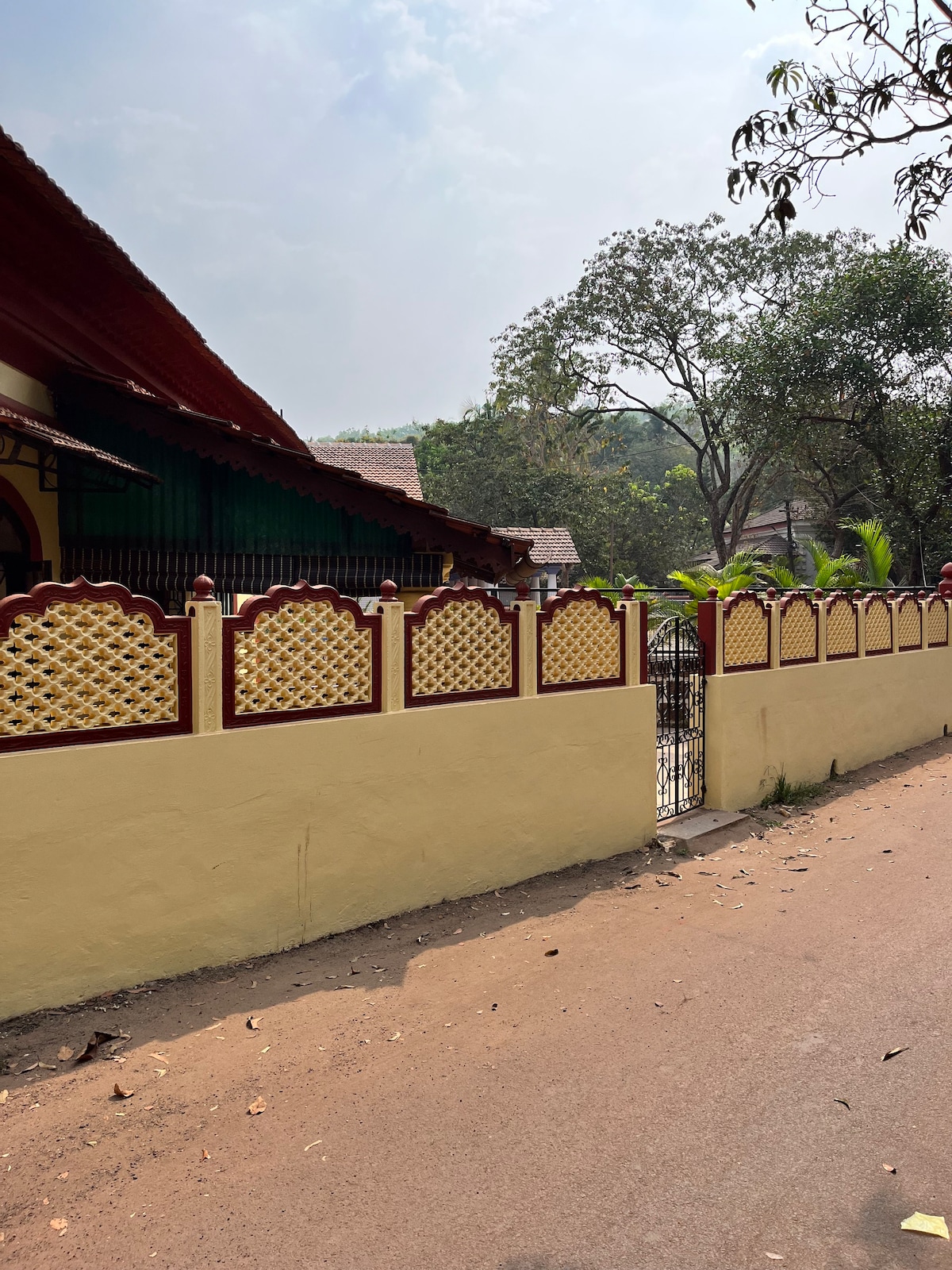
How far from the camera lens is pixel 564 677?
5.72 m

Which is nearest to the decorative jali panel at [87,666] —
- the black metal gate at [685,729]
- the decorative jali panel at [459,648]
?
the decorative jali panel at [459,648]

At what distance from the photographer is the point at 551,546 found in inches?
1034

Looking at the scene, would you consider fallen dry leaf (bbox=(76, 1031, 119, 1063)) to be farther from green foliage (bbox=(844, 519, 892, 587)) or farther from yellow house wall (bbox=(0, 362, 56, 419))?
green foliage (bbox=(844, 519, 892, 587))

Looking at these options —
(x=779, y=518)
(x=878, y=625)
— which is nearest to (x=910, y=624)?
(x=878, y=625)

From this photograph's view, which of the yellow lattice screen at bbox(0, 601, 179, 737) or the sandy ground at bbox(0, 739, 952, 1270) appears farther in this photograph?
the yellow lattice screen at bbox(0, 601, 179, 737)

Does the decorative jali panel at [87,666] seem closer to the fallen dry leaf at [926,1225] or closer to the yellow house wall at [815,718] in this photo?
the fallen dry leaf at [926,1225]

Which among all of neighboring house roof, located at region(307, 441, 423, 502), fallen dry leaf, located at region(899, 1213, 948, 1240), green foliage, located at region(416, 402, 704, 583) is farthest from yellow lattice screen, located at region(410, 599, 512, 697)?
green foliage, located at region(416, 402, 704, 583)

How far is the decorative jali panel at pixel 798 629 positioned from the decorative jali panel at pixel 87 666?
5982 millimetres

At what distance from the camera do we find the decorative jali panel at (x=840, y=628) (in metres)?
8.69

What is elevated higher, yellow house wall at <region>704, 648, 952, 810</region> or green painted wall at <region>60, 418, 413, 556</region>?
green painted wall at <region>60, 418, 413, 556</region>

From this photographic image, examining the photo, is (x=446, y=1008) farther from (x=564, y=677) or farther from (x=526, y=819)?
(x=564, y=677)

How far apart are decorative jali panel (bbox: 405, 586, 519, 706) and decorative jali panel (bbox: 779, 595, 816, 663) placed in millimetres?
3761

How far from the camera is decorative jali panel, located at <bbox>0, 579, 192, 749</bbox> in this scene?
350 cm

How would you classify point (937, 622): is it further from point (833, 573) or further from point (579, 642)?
point (579, 642)
